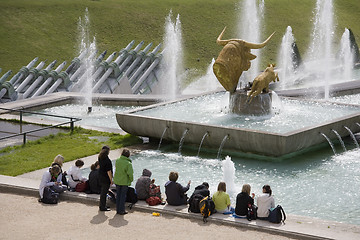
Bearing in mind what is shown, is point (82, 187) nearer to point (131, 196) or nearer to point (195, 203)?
point (131, 196)

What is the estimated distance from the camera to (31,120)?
24672mm

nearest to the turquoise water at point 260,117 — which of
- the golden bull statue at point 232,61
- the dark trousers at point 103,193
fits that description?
the golden bull statue at point 232,61

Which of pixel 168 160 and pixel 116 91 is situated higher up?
pixel 116 91

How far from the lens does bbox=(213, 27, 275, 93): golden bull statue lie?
22031 millimetres

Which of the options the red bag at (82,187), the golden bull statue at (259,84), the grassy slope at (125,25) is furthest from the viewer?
the grassy slope at (125,25)

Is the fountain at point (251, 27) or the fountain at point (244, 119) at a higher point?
the fountain at point (251, 27)

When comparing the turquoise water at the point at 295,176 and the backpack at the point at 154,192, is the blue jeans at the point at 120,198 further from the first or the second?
the turquoise water at the point at 295,176

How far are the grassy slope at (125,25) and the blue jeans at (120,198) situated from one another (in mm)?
34841

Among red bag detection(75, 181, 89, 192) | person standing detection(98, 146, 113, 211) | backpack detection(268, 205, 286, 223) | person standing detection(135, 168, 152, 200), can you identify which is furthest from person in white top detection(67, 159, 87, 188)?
backpack detection(268, 205, 286, 223)

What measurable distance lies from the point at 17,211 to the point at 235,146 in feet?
25.3

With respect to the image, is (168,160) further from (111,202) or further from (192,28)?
(192,28)

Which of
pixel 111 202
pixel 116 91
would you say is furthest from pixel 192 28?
pixel 111 202

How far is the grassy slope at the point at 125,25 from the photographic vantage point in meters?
51.2

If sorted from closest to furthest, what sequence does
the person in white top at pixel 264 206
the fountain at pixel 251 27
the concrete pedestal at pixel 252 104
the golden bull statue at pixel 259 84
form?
the person in white top at pixel 264 206 → the golden bull statue at pixel 259 84 → the concrete pedestal at pixel 252 104 → the fountain at pixel 251 27
